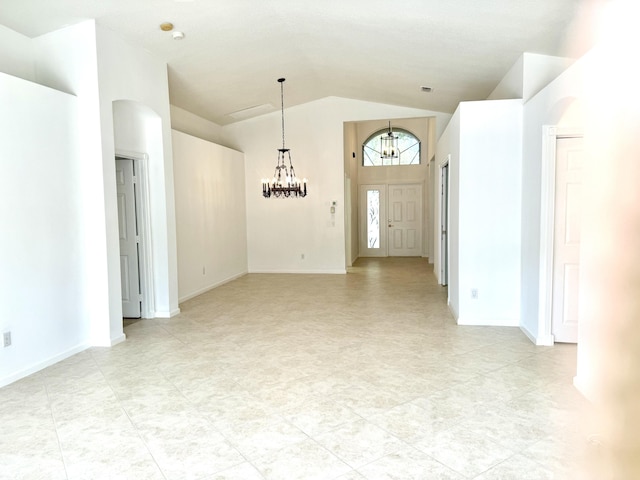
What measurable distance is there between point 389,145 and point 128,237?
8.07 metres

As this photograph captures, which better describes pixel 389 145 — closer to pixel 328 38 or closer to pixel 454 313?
pixel 328 38

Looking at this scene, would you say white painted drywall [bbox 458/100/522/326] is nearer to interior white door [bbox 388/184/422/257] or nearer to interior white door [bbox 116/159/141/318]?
interior white door [bbox 116/159/141/318]

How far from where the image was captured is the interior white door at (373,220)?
11.8 meters

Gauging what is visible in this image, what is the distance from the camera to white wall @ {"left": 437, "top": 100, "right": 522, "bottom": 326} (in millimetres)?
4637

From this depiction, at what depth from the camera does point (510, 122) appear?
4609 mm

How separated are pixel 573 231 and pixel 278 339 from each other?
10.2 feet

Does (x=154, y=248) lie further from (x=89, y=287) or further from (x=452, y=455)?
(x=452, y=455)

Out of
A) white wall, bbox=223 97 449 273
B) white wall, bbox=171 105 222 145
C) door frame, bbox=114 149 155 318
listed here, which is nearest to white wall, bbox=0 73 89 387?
door frame, bbox=114 149 155 318

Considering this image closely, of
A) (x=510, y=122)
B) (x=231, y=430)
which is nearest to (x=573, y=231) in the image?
(x=510, y=122)

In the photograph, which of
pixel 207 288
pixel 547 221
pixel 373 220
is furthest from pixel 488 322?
pixel 373 220

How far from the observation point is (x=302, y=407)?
114 inches

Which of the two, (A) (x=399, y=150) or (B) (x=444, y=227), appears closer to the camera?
(B) (x=444, y=227)

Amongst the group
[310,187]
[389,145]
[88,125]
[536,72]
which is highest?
[389,145]

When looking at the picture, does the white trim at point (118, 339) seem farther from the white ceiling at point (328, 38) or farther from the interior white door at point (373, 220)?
the interior white door at point (373, 220)
